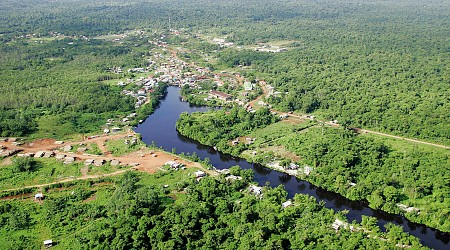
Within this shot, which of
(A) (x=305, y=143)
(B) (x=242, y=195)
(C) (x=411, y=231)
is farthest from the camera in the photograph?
(A) (x=305, y=143)

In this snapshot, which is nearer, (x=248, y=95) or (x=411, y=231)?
(x=411, y=231)

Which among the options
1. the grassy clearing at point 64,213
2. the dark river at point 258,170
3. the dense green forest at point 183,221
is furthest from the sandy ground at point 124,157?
the dense green forest at point 183,221

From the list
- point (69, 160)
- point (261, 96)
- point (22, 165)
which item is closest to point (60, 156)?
point (69, 160)

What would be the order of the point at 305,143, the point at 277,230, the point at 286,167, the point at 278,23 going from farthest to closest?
the point at 278,23, the point at 305,143, the point at 286,167, the point at 277,230

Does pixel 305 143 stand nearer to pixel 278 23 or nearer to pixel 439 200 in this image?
pixel 439 200

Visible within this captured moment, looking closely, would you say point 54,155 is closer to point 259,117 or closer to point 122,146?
point 122,146

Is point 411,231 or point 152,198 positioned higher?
point 152,198

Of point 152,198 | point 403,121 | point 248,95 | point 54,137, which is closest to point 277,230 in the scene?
point 152,198

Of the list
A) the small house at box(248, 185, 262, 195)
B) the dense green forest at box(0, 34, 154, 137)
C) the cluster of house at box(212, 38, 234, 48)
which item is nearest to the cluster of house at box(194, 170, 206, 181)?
the small house at box(248, 185, 262, 195)
